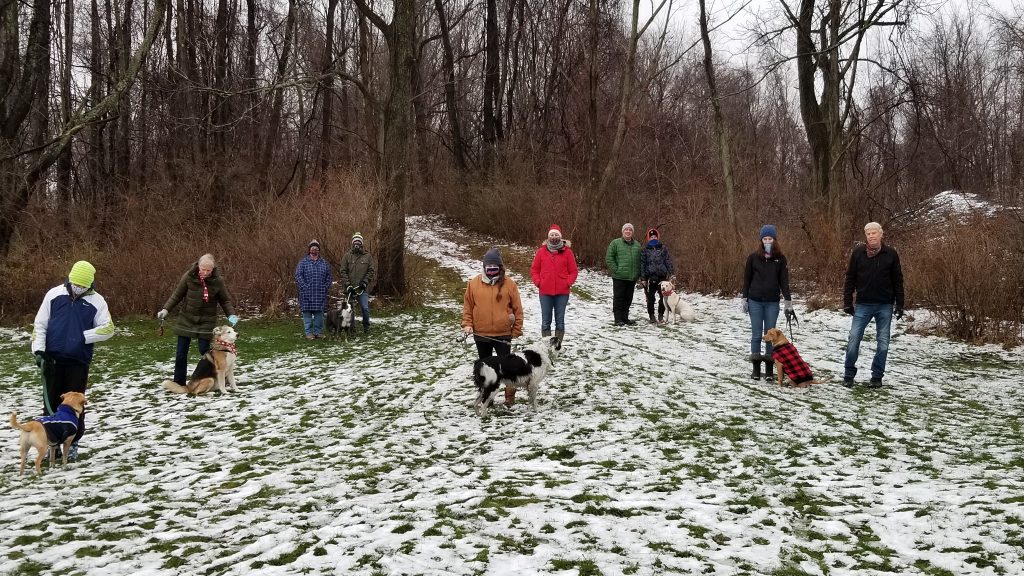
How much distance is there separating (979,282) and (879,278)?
4.90 m

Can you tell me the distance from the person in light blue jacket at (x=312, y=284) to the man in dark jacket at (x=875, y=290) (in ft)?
31.6

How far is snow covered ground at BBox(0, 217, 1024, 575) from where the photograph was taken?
4.21 meters

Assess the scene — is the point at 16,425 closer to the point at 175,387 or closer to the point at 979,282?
the point at 175,387

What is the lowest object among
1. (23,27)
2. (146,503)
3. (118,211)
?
(146,503)

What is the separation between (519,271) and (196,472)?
57.1 ft

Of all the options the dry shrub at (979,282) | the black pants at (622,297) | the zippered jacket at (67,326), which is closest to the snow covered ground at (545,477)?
the zippered jacket at (67,326)

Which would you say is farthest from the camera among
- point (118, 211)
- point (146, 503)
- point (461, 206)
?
point (461, 206)

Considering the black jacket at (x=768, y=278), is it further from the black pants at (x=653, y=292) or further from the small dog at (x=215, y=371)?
the small dog at (x=215, y=371)

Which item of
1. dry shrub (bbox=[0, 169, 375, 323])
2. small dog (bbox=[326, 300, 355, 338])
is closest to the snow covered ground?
small dog (bbox=[326, 300, 355, 338])

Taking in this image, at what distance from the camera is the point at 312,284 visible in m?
13.5

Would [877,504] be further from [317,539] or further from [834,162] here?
[834,162]

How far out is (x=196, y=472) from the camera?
19.9ft

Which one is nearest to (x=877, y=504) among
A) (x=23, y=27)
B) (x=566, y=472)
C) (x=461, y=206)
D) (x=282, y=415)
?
(x=566, y=472)

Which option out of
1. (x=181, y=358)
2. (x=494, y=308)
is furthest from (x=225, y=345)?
(x=494, y=308)
